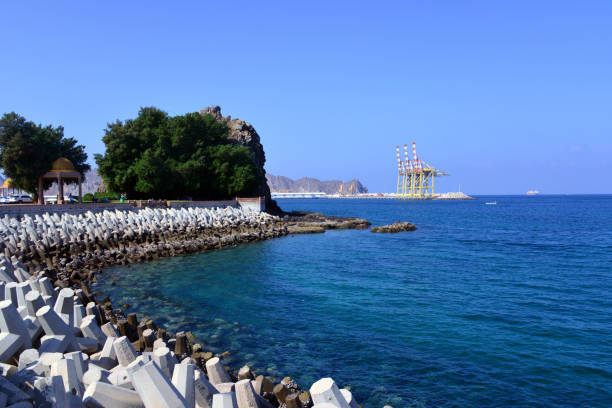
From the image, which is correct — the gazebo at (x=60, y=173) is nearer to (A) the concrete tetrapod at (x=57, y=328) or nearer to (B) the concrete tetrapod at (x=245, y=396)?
(A) the concrete tetrapod at (x=57, y=328)

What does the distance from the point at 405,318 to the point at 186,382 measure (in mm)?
9510

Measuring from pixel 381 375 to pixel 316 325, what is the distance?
340cm

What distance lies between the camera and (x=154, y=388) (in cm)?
350

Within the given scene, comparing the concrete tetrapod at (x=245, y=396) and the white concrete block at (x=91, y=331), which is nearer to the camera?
the concrete tetrapod at (x=245, y=396)

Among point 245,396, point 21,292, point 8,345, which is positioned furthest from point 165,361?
point 21,292

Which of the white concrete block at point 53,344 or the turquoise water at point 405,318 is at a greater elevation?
the white concrete block at point 53,344

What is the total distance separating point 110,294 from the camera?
14484 millimetres

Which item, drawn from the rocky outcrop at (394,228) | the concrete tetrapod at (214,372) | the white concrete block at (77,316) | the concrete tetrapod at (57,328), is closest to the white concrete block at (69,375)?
the concrete tetrapod at (214,372)

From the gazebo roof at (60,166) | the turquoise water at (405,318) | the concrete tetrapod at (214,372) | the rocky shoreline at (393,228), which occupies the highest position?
the gazebo roof at (60,166)

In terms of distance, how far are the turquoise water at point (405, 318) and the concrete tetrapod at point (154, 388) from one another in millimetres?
4717

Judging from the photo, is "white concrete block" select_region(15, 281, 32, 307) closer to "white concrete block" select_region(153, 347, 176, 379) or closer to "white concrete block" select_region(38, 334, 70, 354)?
"white concrete block" select_region(38, 334, 70, 354)

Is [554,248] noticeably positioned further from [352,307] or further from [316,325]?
[316,325]

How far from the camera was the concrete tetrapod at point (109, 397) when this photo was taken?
154 inches

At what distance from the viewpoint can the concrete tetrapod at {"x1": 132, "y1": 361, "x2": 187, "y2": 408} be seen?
138 inches
